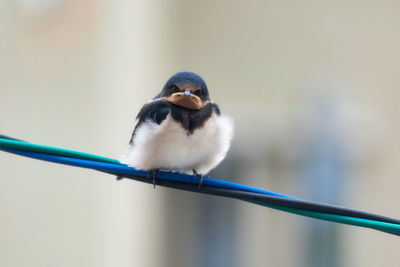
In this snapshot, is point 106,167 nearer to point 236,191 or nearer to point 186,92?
point 236,191

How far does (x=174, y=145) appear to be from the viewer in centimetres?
213

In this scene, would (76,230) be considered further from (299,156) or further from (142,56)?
(299,156)

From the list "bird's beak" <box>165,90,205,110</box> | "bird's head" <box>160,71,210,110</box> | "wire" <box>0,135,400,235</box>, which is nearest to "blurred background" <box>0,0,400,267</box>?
"bird's head" <box>160,71,210,110</box>

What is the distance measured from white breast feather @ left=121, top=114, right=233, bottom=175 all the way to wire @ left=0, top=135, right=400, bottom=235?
0.29 meters

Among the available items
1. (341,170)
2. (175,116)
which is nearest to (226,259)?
(341,170)

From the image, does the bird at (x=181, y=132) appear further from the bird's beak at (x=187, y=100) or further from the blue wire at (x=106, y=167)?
the blue wire at (x=106, y=167)

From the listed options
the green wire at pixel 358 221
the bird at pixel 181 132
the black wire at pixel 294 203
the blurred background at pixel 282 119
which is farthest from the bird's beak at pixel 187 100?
the blurred background at pixel 282 119

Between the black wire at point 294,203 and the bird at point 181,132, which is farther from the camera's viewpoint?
the bird at point 181,132

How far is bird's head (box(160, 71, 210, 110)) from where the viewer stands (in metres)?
2.19

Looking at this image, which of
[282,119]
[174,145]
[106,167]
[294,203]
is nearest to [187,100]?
[174,145]

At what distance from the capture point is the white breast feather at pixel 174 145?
213 centimetres

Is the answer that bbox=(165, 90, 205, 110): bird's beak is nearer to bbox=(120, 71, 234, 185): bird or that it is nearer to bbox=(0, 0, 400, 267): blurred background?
bbox=(120, 71, 234, 185): bird

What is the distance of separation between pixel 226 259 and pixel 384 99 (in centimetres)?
210

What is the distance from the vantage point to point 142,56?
5410mm
